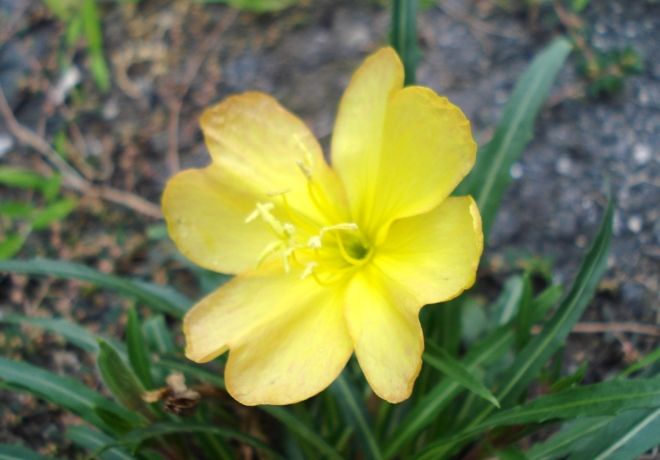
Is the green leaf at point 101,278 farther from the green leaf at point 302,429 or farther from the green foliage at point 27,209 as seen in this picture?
the green foliage at point 27,209

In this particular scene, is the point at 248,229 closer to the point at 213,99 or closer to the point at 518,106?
the point at 518,106

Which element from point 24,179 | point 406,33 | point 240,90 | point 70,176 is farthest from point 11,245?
point 406,33

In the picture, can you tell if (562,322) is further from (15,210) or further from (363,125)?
(15,210)

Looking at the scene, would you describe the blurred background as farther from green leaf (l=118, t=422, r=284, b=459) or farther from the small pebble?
green leaf (l=118, t=422, r=284, b=459)

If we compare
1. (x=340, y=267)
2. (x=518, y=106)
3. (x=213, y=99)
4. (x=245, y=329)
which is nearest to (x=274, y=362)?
(x=245, y=329)

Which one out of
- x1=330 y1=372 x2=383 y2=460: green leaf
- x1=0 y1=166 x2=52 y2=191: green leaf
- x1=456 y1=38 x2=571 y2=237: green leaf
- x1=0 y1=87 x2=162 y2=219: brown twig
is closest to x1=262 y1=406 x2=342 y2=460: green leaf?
x1=330 y1=372 x2=383 y2=460: green leaf

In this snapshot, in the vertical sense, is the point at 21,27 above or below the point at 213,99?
above

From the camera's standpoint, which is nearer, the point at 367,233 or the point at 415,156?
the point at 415,156
